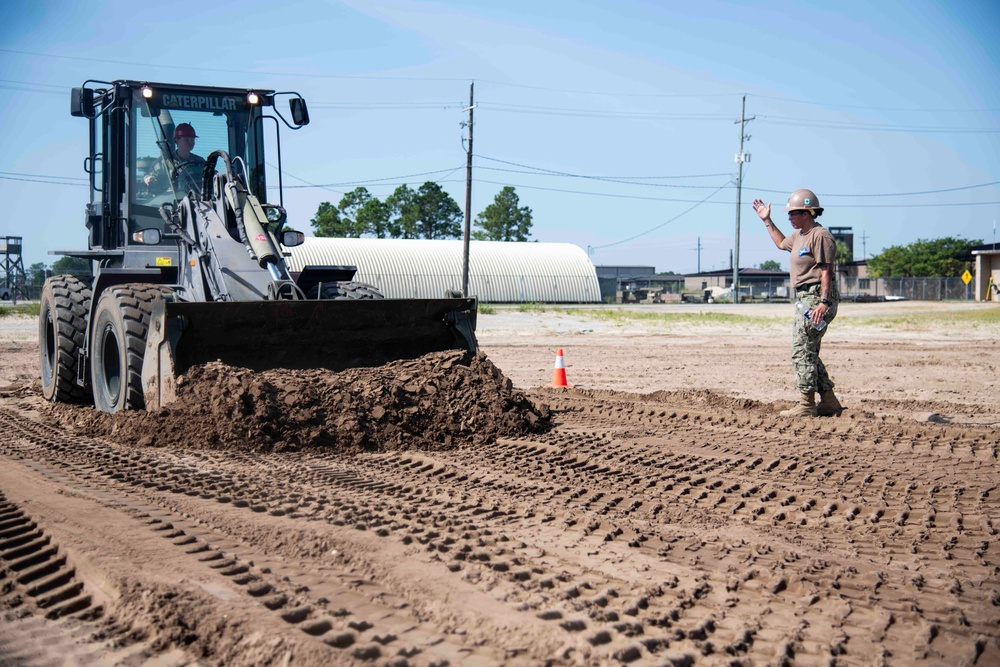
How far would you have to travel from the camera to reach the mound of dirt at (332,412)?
6.59 meters

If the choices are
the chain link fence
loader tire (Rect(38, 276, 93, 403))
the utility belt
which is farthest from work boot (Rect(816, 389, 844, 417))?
the chain link fence

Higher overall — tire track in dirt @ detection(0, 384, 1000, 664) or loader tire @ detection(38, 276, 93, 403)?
loader tire @ detection(38, 276, 93, 403)

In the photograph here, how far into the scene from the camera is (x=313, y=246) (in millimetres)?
49688

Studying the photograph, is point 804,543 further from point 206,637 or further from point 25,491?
point 25,491

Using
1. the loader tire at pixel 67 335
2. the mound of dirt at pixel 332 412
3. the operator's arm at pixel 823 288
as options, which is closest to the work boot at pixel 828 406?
the operator's arm at pixel 823 288

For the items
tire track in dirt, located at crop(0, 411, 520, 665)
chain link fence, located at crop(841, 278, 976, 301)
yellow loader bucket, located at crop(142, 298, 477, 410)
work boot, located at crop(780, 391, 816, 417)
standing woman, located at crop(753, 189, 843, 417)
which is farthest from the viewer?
chain link fence, located at crop(841, 278, 976, 301)

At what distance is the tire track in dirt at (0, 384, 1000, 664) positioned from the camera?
3.14m

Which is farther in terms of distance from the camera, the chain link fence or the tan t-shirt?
the chain link fence

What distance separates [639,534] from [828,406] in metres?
4.38

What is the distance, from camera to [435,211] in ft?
226

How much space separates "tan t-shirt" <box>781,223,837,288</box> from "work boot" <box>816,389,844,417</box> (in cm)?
104

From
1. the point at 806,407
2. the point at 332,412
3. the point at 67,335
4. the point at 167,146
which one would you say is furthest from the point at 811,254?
the point at 67,335

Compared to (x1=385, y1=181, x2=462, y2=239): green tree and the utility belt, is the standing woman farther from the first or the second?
(x1=385, y1=181, x2=462, y2=239): green tree

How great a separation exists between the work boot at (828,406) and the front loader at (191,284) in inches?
131
